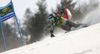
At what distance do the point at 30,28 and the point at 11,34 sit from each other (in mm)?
19071

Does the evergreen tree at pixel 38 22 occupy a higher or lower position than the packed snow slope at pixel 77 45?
lower

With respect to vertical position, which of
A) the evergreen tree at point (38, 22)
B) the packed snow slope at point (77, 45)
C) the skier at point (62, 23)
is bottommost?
the evergreen tree at point (38, 22)

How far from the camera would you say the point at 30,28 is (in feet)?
86.9

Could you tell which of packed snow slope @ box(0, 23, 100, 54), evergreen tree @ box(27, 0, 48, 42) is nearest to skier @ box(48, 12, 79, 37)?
packed snow slope @ box(0, 23, 100, 54)

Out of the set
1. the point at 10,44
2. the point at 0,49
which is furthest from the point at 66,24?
the point at 10,44

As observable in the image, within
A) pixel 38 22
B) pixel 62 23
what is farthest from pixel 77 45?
pixel 38 22

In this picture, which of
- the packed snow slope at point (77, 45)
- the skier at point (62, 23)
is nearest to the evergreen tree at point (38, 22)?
the skier at point (62, 23)

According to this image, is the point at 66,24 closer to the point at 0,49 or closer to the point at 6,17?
the point at 6,17

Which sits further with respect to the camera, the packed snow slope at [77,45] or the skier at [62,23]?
→ the skier at [62,23]

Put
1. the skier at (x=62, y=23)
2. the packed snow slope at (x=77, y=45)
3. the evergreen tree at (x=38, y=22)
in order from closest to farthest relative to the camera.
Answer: the packed snow slope at (x=77, y=45)
the skier at (x=62, y=23)
the evergreen tree at (x=38, y=22)

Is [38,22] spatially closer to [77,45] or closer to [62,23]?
[62,23]

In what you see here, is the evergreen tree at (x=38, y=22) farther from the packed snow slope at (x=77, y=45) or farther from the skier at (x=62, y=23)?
the packed snow slope at (x=77, y=45)

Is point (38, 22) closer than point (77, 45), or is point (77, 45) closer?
point (77, 45)

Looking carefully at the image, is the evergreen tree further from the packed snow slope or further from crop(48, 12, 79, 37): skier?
the packed snow slope
